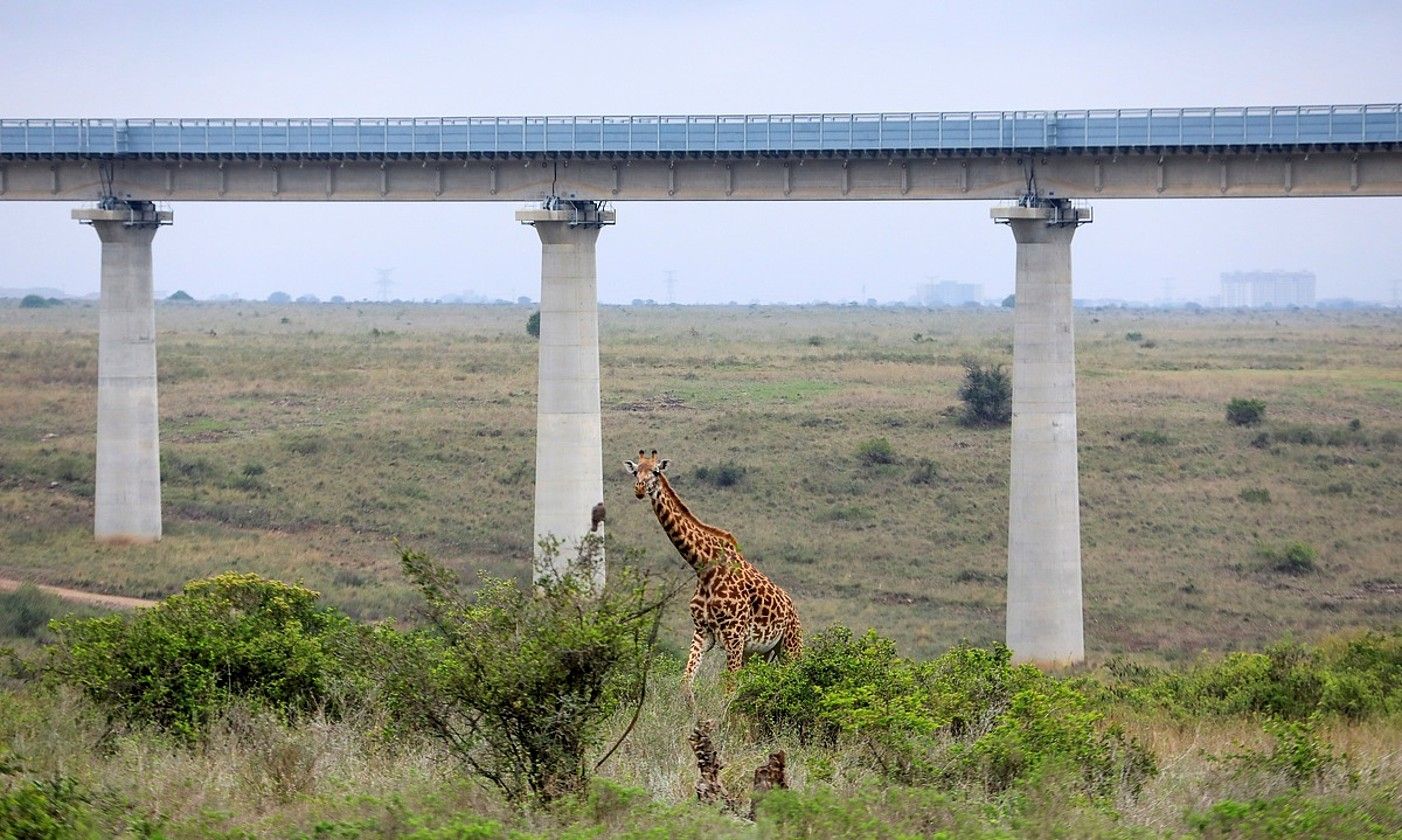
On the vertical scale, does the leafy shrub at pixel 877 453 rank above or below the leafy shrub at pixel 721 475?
above

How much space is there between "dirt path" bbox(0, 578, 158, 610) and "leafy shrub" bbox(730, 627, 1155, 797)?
27225 millimetres

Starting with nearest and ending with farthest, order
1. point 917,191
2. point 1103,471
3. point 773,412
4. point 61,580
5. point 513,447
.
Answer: point 917,191 → point 61,580 → point 1103,471 → point 513,447 → point 773,412

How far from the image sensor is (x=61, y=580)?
49969mm

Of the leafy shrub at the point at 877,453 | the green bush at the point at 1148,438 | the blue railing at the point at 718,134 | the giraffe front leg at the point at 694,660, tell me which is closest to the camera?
the giraffe front leg at the point at 694,660

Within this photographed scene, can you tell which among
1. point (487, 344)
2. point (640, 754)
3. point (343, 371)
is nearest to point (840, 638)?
point (640, 754)

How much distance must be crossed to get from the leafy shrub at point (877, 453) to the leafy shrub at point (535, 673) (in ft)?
178

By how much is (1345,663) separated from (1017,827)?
16318 millimetres

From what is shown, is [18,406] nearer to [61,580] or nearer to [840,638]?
[61,580]

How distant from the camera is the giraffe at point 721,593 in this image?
21.8 m

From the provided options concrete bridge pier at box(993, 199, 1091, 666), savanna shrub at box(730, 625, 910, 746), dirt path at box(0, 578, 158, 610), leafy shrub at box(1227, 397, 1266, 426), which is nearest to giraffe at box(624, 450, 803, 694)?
savanna shrub at box(730, 625, 910, 746)

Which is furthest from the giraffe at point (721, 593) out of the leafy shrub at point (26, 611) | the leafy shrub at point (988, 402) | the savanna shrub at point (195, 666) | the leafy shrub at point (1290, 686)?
the leafy shrub at point (988, 402)

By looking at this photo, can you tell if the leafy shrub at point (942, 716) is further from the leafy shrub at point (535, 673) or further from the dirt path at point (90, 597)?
the dirt path at point (90, 597)

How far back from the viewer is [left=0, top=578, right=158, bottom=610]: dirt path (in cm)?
4572

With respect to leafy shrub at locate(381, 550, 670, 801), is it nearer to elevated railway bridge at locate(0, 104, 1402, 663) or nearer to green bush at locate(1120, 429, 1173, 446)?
elevated railway bridge at locate(0, 104, 1402, 663)
